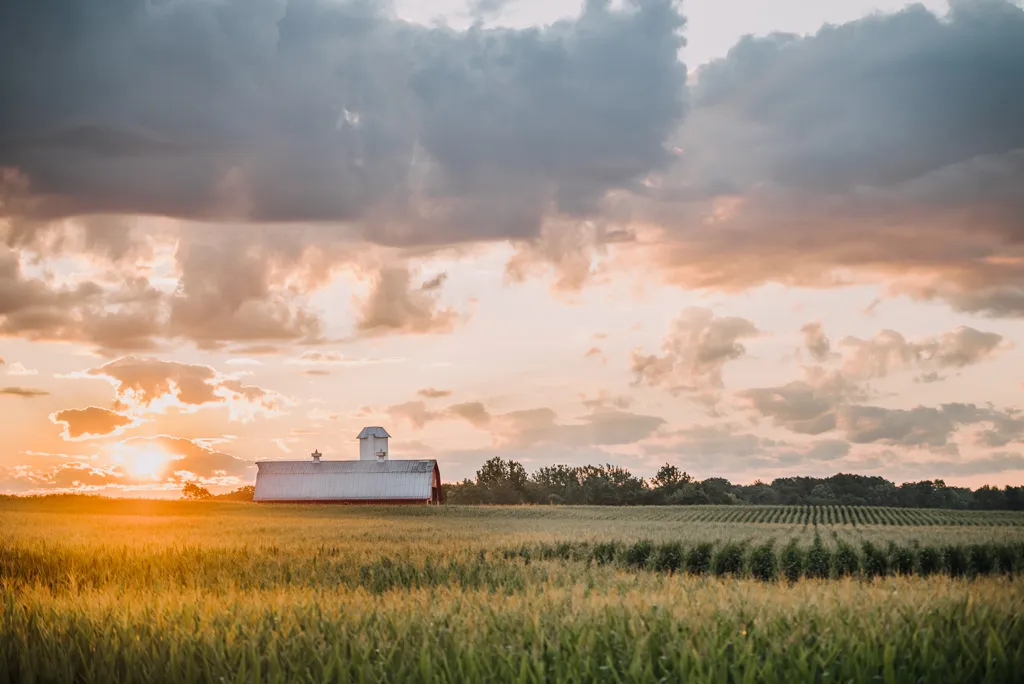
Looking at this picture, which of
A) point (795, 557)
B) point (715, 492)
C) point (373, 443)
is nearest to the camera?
point (795, 557)

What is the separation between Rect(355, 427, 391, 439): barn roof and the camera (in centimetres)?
10275

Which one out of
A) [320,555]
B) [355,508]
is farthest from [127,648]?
[355,508]

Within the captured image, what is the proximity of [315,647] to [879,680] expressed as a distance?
19.7ft

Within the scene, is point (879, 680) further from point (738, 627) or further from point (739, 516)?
point (739, 516)

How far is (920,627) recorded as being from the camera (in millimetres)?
9938

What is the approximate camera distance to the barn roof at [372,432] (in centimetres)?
10275

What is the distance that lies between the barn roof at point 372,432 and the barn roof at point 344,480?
16.5ft

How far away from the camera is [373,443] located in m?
103

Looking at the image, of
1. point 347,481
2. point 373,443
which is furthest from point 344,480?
point 373,443

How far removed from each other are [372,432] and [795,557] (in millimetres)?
74776

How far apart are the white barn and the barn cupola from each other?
1415 mm

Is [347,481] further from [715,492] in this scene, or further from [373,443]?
[715,492]

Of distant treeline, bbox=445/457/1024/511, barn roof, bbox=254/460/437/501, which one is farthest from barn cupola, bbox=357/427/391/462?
distant treeline, bbox=445/457/1024/511

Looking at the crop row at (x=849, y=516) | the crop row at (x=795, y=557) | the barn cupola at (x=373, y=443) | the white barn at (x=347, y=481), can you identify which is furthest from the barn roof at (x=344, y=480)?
the crop row at (x=795, y=557)
